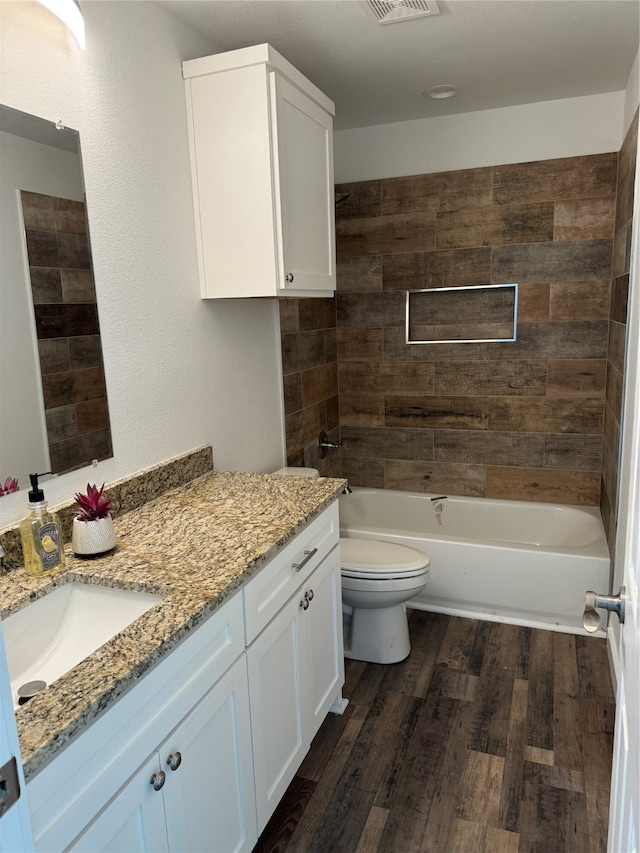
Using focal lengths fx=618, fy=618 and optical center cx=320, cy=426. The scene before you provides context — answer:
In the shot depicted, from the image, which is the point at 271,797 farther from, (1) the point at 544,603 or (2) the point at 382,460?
(2) the point at 382,460

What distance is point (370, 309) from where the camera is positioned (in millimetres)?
3670

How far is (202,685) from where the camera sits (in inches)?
52.0

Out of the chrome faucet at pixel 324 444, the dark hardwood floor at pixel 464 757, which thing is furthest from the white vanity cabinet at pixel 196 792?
the chrome faucet at pixel 324 444

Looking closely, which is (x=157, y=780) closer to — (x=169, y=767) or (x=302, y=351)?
(x=169, y=767)

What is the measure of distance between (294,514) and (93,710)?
89cm

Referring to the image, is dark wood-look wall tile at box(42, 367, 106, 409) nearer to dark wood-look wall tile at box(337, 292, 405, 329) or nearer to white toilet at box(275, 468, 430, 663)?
white toilet at box(275, 468, 430, 663)

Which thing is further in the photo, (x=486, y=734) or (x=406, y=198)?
(x=406, y=198)

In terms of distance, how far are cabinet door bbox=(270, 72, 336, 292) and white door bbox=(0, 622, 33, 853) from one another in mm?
1715

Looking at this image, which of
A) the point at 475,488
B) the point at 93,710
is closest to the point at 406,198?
the point at 475,488

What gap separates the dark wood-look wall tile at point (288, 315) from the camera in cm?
296

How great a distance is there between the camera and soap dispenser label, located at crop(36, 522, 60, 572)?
144 cm

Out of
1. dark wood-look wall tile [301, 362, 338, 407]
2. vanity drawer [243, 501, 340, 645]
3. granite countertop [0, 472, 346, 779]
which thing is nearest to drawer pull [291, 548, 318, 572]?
vanity drawer [243, 501, 340, 645]

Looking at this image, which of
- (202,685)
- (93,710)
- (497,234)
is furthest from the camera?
(497,234)

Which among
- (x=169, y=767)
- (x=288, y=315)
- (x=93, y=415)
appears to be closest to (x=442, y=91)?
(x=288, y=315)
